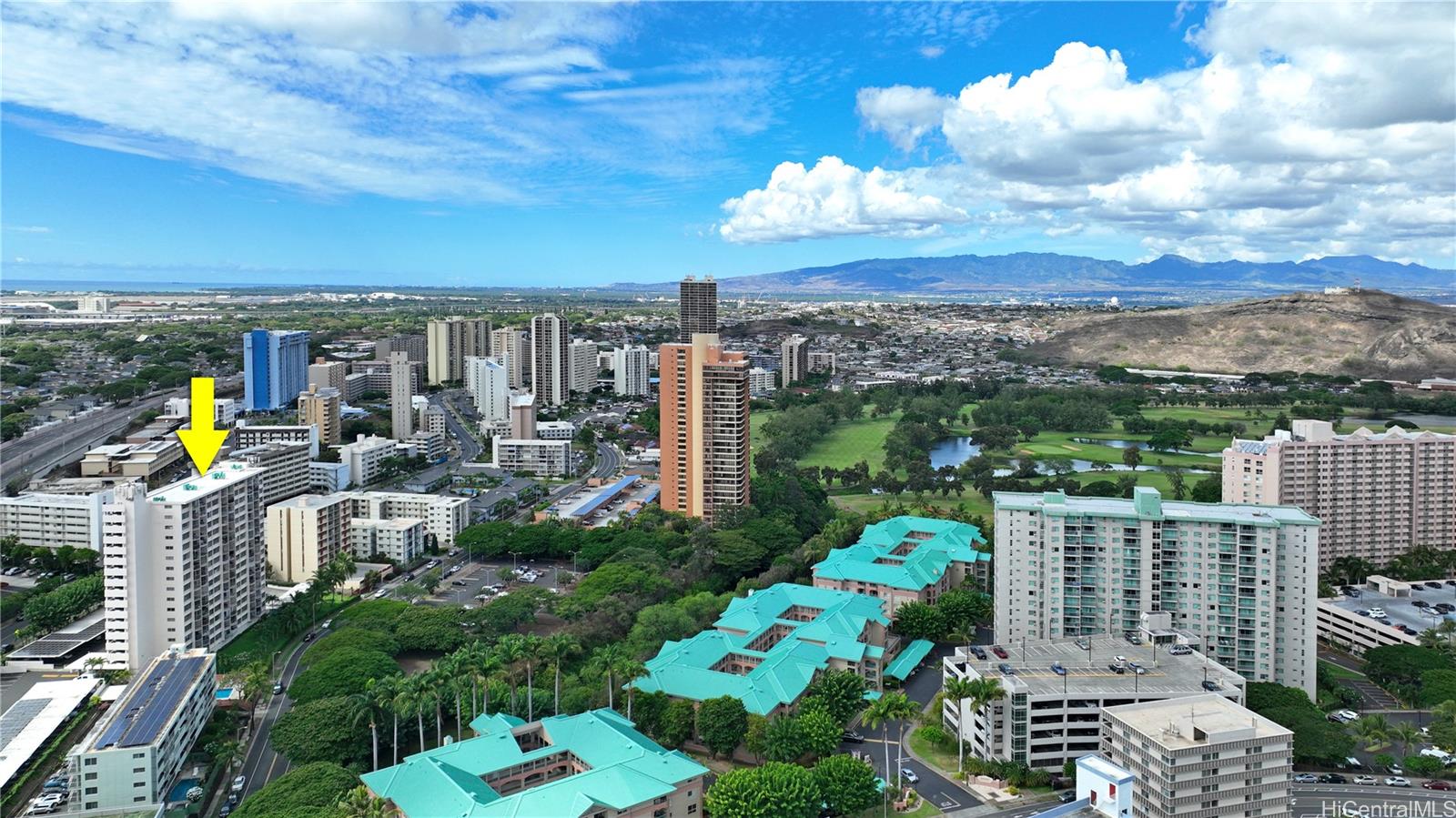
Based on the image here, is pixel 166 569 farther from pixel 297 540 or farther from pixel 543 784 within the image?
pixel 543 784

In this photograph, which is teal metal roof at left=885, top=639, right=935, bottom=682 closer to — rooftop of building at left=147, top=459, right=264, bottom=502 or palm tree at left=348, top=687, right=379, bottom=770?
palm tree at left=348, top=687, right=379, bottom=770

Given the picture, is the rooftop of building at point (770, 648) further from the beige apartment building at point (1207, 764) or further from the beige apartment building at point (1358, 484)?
the beige apartment building at point (1358, 484)

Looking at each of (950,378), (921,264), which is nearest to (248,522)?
(950,378)

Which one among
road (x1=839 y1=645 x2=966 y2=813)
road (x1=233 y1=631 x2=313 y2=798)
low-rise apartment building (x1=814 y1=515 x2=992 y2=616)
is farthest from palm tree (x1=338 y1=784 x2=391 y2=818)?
low-rise apartment building (x1=814 y1=515 x2=992 y2=616)

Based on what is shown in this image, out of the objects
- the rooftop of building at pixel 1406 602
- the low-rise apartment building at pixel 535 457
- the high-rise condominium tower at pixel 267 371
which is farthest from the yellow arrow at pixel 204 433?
the rooftop of building at pixel 1406 602

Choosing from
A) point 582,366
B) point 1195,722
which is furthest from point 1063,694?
point 582,366

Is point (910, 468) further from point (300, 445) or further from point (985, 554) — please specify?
point (300, 445)
